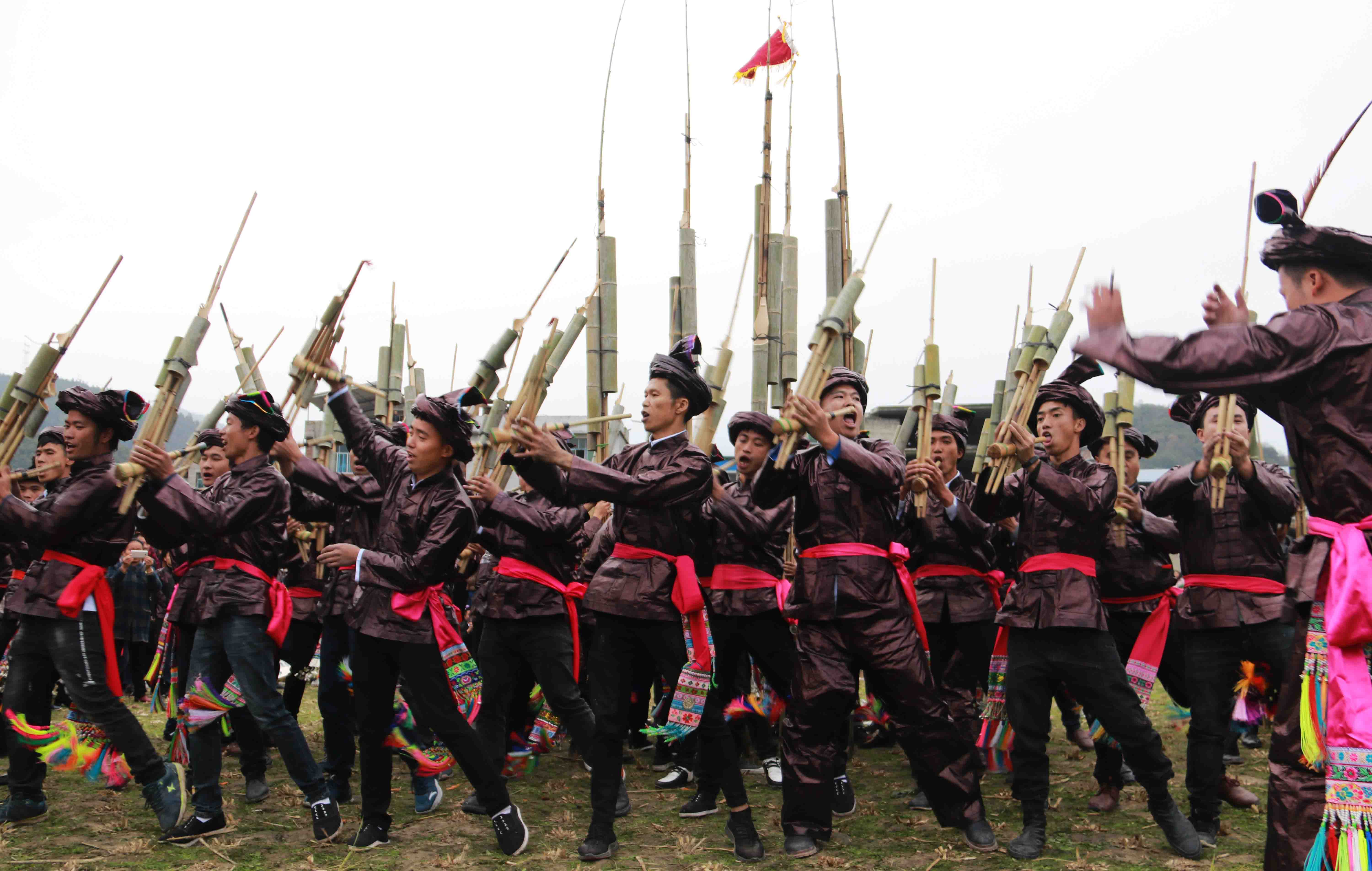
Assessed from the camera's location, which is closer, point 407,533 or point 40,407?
point 407,533

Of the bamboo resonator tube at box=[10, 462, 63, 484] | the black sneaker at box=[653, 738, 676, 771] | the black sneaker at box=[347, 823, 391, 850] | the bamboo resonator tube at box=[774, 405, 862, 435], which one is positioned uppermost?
the bamboo resonator tube at box=[774, 405, 862, 435]

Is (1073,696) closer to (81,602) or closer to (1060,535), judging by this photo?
(1060,535)

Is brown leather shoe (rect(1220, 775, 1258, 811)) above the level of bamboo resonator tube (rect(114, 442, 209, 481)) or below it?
below

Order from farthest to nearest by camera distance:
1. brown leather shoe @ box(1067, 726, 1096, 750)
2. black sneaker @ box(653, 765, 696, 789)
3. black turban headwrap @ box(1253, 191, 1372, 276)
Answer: brown leather shoe @ box(1067, 726, 1096, 750) → black sneaker @ box(653, 765, 696, 789) → black turban headwrap @ box(1253, 191, 1372, 276)

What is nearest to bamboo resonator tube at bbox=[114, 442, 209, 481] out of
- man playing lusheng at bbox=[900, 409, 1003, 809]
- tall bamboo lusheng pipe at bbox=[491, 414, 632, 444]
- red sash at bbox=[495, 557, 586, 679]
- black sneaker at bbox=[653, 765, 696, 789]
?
tall bamboo lusheng pipe at bbox=[491, 414, 632, 444]

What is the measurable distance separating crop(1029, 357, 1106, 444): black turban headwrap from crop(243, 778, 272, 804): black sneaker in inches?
169

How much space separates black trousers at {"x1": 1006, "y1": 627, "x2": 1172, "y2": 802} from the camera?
446 centimetres

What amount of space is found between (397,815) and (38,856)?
1.52 m

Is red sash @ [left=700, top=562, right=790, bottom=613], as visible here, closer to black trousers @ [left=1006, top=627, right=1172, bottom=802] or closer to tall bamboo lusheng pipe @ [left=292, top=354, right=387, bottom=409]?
black trousers @ [left=1006, top=627, right=1172, bottom=802]

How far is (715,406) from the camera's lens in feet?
19.7

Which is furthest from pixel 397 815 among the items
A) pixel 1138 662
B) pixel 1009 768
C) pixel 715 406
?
pixel 1138 662

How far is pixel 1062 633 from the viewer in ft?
14.9

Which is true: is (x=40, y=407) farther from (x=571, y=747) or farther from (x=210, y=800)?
(x=571, y=747)

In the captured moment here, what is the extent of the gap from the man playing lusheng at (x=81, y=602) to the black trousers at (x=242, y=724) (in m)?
0.70
